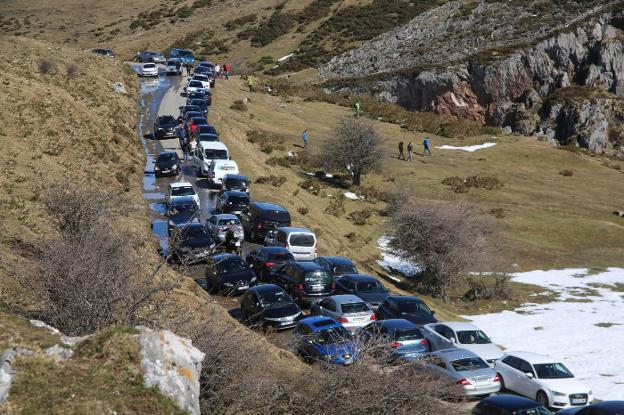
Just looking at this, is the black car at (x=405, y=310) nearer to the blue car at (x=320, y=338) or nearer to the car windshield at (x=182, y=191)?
the blue car at (x=320, y=338)

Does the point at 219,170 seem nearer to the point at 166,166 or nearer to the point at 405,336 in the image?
the point at 166,166

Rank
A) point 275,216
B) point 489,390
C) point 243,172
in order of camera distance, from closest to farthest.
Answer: point 489,390 → point 275,216 → point 243,172

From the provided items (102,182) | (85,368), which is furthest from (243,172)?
(85,368)

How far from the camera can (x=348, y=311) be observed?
72.0 feet

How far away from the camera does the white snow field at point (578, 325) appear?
82.3 ft

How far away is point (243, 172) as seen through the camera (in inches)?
1678

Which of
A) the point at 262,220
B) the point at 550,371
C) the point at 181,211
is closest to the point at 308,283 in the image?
the point at 262,220

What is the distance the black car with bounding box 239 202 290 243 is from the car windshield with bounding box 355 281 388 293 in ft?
23.0

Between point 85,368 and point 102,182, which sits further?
point 102,182

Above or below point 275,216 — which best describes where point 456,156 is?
below

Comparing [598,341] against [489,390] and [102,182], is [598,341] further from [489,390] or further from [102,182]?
[102,182]

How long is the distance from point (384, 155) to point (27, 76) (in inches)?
1050

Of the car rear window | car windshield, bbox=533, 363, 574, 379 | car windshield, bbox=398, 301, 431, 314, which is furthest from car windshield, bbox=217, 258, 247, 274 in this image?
car windshield, bbox=533, 363, 574, 379

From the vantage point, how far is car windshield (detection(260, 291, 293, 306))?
71.3 feet
